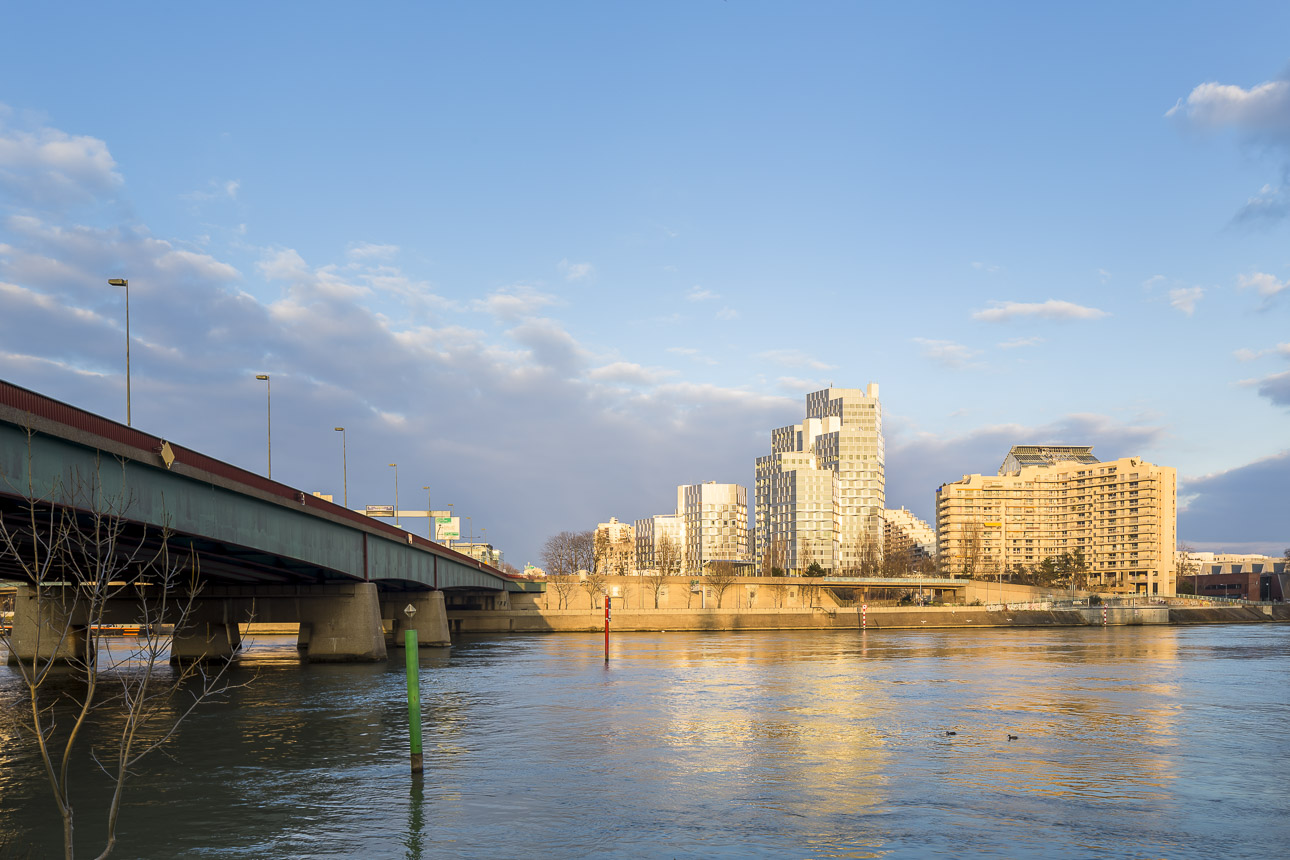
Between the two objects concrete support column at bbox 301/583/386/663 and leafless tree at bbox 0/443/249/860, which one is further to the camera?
concrete support column at bbox 301/583/386/663

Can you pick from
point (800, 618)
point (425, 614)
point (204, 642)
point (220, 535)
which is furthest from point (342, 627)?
point (800, 618)

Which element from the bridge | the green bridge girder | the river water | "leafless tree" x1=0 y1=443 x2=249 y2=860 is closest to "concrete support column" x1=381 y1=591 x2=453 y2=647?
the bridge

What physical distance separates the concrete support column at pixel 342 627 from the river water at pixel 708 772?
863 centimetres

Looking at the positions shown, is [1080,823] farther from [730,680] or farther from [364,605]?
[364,605]

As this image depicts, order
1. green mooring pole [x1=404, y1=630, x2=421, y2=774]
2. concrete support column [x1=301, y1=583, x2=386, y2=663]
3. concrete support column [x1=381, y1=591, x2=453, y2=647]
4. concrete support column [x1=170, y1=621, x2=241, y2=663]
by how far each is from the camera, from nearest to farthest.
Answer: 1. green mooring pole [x1=404, y1=630, x2=421, y2=774]
2. concrete support column [x1=301, y1=583, x2=386, y2=663]
3. concrete support column [x1=170, y1=621, x2=241, y2=663]
4. concrete support column [x1=381, y1=591, x2=453, y2=647]

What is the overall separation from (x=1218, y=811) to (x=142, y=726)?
35.2 m

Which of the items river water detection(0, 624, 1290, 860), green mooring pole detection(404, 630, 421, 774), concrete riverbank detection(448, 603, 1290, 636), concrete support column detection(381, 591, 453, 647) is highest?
green mooring pole detection(404, 630, 421, 774)

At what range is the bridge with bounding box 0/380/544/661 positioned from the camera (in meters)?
30.4

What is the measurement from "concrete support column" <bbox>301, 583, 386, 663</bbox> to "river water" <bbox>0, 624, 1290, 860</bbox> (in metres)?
8.63

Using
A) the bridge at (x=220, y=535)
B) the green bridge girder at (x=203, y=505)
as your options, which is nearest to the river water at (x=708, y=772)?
the bridge at (x=220, y=535)

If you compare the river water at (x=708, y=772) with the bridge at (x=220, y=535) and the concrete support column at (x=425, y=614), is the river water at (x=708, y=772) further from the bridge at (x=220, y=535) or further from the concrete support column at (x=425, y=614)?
the concrete support column at (x=425, y=614)

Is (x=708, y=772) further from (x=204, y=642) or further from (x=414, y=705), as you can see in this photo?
(x=204, y=642)

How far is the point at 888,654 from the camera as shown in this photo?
83.1 m

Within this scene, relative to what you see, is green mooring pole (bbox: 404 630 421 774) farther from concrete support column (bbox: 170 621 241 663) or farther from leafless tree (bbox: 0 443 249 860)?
concrete support column (bbox: 170 621 241 663)
